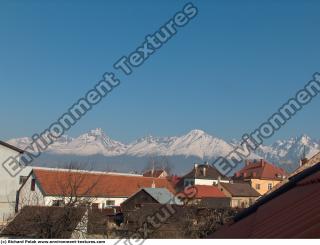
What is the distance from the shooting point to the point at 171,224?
88.7ft

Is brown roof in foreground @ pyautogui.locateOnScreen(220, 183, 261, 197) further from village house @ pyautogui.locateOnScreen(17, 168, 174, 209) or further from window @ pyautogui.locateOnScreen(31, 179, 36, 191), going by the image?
window @ pyautogui.locateOnScreen(31, 179, 36, 191)

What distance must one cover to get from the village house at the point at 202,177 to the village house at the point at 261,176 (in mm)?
5350

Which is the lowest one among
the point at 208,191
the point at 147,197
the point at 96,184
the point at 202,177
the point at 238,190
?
the point at 147,197

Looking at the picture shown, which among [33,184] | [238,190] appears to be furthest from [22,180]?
[238,190]

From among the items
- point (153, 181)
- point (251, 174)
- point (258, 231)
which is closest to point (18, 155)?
point (153, 181)

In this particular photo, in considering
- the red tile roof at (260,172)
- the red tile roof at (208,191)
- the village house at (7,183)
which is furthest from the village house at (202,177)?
the village house at (7,183)

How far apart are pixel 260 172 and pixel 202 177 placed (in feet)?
44.7

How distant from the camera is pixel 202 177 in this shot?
7844 cm

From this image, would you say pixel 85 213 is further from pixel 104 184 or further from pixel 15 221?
pixel 104 184

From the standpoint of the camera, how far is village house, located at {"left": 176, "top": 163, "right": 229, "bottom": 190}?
75.8 meters

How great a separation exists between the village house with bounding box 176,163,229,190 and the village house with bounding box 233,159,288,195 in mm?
5350

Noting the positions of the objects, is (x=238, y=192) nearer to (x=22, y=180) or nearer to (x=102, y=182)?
(x=102, y=182)

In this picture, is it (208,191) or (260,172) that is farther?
(260,172)

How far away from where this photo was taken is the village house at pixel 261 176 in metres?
83.5
